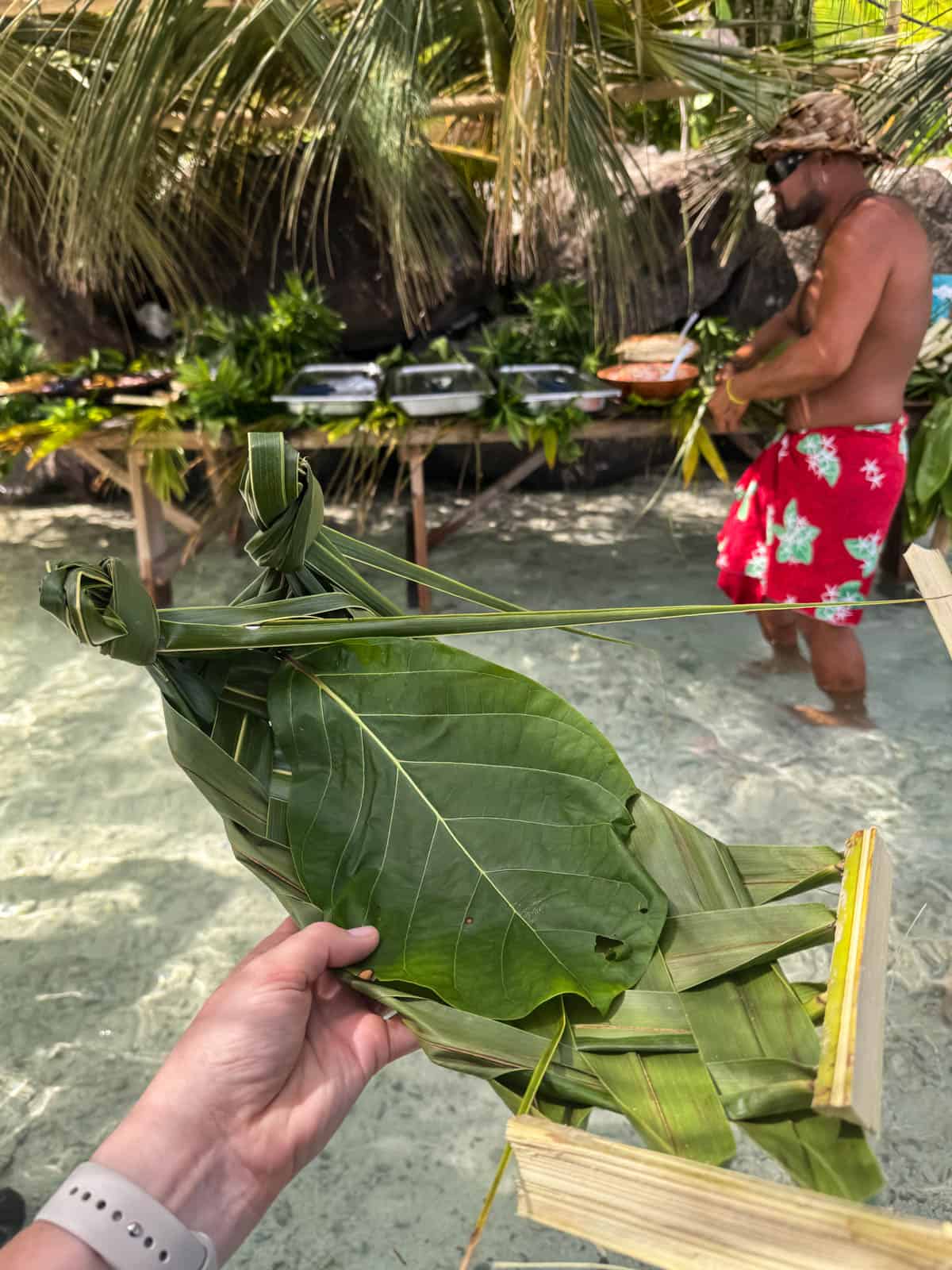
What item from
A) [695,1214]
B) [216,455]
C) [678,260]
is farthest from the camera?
[678,260]

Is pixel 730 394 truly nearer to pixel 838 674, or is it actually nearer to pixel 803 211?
pixel 803 211

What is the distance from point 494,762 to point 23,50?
2396 mm

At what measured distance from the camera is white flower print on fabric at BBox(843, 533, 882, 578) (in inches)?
88.4

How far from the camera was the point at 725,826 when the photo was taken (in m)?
2.00

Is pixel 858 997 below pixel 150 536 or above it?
above

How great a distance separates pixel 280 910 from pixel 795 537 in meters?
1.48

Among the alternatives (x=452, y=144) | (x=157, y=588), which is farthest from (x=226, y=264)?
(x=157, y=588)

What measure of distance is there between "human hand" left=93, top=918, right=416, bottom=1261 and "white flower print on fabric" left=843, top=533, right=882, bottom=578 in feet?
5.93

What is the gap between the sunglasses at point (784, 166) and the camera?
6.68 feet

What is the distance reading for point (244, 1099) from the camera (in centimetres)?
81

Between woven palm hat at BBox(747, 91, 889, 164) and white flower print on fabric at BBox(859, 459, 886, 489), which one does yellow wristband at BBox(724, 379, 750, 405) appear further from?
woven palm hat at BBox(747, 91, 889, 164)

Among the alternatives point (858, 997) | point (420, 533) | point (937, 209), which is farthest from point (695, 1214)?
point (937, 209)

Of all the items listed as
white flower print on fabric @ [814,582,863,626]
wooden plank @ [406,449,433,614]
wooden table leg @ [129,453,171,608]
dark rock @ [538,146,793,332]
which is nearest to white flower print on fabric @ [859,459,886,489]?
white flower print on fabric @ [814,582,863,626]

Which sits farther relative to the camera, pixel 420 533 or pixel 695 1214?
pixel 420 533
